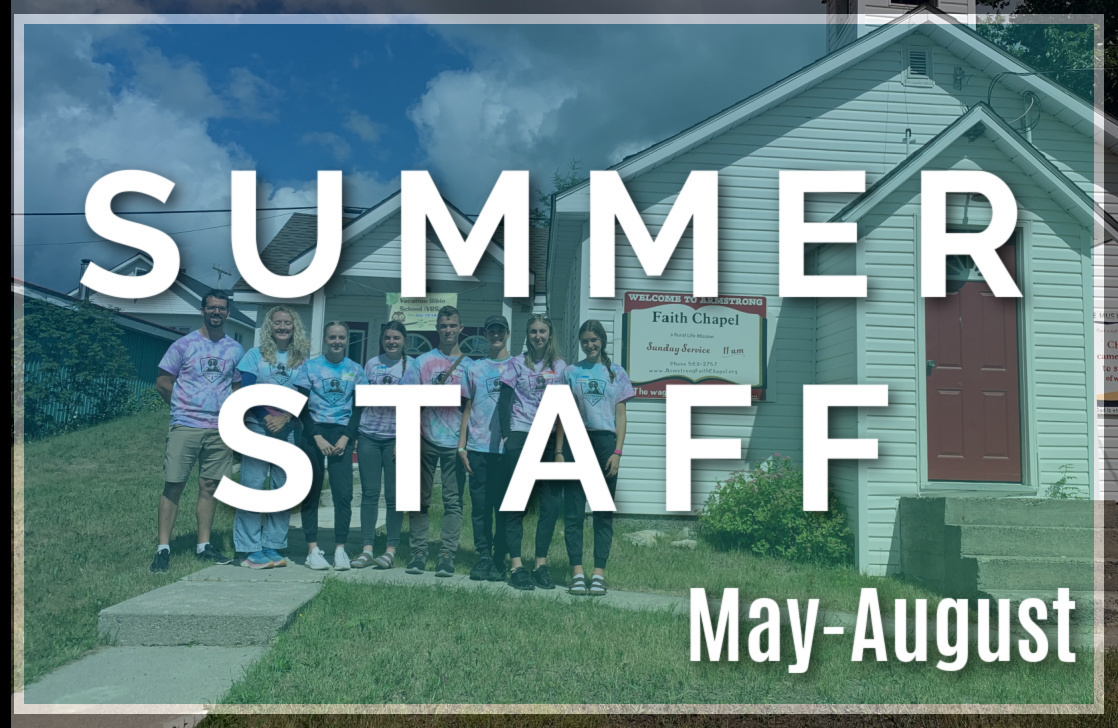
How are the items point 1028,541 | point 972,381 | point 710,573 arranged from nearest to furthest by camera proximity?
1. point 1028,541
2. point 710,573
3. point 972,381

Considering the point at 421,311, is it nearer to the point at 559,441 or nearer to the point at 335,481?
the point at 335,481

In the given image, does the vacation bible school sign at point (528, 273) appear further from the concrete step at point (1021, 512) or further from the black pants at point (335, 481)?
the concrete step at point (1021, 512)

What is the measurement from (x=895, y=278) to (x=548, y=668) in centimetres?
487

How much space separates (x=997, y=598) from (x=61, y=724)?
5.93 meters

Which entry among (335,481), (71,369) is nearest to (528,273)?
(335,481)

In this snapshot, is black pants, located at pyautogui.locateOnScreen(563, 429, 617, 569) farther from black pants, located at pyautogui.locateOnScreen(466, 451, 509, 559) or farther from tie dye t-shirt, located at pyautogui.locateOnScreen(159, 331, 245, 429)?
tie dye t-shirt, located at pyautogui.locateOnScreen(159, 331, 245, 429)

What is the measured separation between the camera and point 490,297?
40.6 ft

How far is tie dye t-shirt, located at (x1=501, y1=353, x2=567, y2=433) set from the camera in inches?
Answer: 228

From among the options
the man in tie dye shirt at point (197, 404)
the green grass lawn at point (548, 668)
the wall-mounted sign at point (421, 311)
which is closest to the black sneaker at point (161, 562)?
the man in tie dye shirt at point (197, 404)

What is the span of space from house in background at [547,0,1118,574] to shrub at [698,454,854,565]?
0.70 feet

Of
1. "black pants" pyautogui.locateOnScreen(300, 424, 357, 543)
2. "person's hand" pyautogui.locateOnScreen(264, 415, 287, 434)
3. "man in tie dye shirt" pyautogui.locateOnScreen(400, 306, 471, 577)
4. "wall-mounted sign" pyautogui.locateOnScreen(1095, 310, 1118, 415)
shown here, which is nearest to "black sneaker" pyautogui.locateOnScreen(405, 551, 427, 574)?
"man in tie dye shirt" pyautogui.locateOnScreen(400, 306, 471, 577)

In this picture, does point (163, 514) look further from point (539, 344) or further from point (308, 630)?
point (539, 344)

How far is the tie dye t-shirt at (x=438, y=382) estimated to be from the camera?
5.91m

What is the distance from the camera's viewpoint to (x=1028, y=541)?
6.13m
